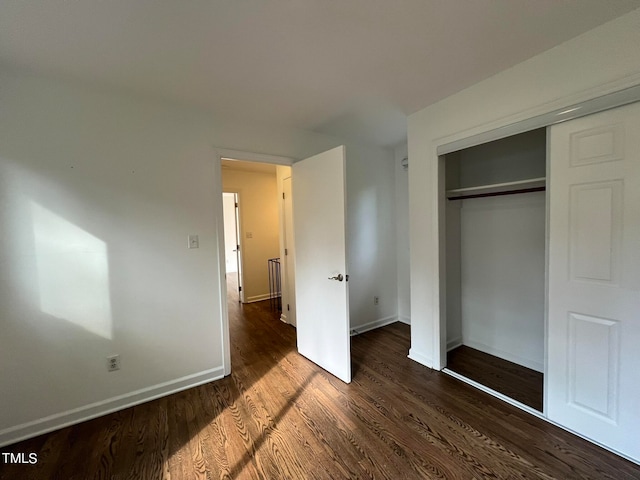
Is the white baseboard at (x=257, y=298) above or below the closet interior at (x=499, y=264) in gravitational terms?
below

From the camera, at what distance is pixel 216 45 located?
1.53 meters

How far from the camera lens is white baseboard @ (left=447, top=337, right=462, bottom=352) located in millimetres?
2907

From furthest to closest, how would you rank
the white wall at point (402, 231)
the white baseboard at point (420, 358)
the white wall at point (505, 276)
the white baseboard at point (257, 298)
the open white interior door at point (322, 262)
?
the white baseboard at point (257, 298) → the white wall at point (402, 231) → the white baseboard at point (420, 358) → the white wall at point (505, 276) → the open white interior door at point (322, 262)

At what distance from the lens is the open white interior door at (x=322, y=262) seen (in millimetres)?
2318

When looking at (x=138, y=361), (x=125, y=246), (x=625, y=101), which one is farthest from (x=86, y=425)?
(x=625, y=101)

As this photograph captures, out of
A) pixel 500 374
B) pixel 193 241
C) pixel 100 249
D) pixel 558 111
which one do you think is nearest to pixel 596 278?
pixel 558 111

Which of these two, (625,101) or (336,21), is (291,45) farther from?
(625,101)

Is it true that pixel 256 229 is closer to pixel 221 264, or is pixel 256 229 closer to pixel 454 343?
pixel 221 264

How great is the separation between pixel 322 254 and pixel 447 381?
5.10 ft

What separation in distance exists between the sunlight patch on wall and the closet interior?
114 inches

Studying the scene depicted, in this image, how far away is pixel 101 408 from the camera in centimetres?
200

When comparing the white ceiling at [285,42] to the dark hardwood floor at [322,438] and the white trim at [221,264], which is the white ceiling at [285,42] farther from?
the dark hardwood floor at [322,438]

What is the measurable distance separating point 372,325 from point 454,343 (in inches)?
39.4

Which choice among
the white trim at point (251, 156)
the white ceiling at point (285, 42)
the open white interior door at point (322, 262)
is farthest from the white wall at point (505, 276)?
the white trim at point (251, 156)
